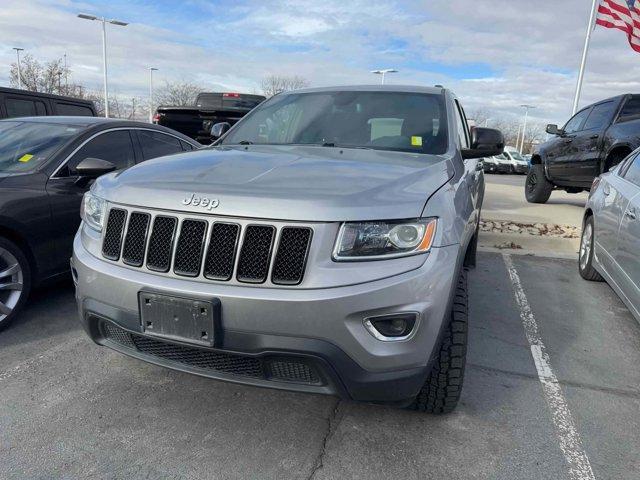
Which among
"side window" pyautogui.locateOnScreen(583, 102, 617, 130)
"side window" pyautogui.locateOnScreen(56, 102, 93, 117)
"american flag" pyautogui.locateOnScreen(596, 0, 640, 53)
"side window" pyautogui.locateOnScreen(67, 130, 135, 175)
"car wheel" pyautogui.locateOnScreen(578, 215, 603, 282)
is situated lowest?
"car wheel" pyautogui.locateOnScreen(578, 215, 603, 282)

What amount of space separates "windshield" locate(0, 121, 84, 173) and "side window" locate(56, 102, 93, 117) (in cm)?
290

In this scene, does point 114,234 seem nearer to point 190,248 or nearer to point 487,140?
point 190,248

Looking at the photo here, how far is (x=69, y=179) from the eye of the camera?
416 cm

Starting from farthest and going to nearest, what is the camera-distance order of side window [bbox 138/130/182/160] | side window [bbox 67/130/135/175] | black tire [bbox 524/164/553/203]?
black tire [bbox 524/164/553/203], side window [bbox 138/130/182/160], side window [bbox 67/130/135/175]

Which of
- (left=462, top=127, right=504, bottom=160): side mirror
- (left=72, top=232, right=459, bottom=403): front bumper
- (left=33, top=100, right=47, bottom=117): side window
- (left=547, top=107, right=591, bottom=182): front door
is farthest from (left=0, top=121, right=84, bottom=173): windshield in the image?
(left=547, top=107, right=591, bottom=182): front door

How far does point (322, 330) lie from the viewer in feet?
6.61

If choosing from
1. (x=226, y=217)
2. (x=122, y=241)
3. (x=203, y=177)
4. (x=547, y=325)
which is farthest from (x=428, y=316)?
(x=547, y=325)

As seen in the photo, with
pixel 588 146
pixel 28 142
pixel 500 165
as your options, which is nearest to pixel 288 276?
pixel 28 142

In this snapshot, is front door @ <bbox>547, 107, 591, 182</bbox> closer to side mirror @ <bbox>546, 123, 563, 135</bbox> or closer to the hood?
side mirror @ <bbox>546, 123, 563, 135</bbox>

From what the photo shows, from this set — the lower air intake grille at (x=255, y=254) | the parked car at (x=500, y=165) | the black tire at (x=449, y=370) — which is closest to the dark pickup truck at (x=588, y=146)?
the black tire at (x=449, y=370)

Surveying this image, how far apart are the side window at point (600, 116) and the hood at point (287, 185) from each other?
21.2 ft

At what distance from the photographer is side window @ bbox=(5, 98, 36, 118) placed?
699 centimetres

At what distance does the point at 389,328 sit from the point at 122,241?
51.9 inches

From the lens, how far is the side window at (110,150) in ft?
14.2
